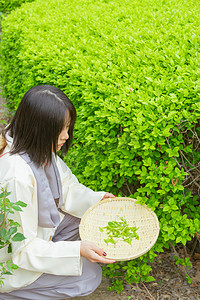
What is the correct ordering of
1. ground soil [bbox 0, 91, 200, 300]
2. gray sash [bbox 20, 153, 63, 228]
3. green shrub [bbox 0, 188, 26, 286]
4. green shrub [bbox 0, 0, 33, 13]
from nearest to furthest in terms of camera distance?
green shrub [bbox 0, 188, 26, 286]
gray sash [bbox 20, 153, 63, 228]
ground soil [bbox 0, 91, 200, 300]
green shrub [bbox 0, 0, 33, 13]

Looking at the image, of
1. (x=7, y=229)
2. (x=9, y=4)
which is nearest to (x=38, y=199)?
(x=7, y=229)

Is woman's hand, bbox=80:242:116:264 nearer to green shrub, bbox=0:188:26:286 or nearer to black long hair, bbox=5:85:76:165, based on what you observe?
green shrub, bbox=0:188:26:286

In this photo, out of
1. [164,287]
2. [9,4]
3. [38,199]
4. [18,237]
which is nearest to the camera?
[18,237]

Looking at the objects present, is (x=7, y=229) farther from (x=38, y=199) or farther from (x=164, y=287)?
(x=164, y=287)

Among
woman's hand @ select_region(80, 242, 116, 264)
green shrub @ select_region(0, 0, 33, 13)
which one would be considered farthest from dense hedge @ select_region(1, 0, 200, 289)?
green shrub @ select_region(0, 0, 33, 13)

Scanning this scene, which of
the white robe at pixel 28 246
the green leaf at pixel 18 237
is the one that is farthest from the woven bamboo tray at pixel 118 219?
the green leaf at pixel 18 237

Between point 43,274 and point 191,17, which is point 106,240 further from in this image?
point 191,17

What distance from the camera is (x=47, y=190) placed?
225 centimetres

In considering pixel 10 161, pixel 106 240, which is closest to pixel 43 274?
pixel 106 240

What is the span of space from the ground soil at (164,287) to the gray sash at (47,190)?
73 centimetres

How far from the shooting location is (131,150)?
229cm

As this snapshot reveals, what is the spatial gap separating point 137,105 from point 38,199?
0.78 metres

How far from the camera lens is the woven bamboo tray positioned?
7.22ft

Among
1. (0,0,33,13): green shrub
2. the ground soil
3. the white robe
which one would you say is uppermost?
(0,0,33,13): green shrub
